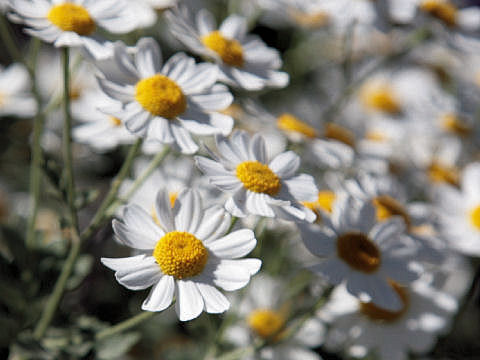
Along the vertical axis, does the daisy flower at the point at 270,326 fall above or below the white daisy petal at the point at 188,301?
below

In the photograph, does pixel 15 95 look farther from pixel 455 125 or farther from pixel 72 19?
pixel 455 125

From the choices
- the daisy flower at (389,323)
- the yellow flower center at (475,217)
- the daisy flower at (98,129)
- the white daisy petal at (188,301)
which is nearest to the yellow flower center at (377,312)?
the daisy flower at (389,323)

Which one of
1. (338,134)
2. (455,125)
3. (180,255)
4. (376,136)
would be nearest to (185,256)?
(180,255)

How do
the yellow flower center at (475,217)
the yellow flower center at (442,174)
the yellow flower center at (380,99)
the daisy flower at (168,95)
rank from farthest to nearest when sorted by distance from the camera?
the yellow flower center at (380,99) → the yellow flower center at (442,174) → the yellow flower center at (475,217) → the daisy flower at (168,95)

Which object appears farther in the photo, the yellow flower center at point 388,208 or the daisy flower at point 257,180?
the yellow flower center at point 388,208

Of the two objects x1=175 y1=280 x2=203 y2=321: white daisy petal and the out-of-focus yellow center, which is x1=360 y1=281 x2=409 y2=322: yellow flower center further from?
the out-of-focus yellow center

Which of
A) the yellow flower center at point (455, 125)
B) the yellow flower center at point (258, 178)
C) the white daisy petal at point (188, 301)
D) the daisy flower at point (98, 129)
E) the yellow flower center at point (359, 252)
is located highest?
the yellow flower center at point (258, 178)

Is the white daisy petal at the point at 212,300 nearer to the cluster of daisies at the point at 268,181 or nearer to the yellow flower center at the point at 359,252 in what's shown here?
the cluster of daisies at the point at 268,181
